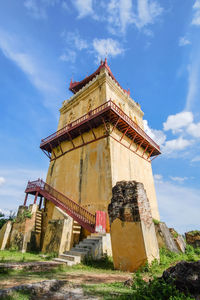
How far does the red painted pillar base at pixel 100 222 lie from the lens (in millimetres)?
8988

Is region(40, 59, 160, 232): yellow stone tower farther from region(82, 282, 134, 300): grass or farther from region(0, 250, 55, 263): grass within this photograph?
region(82, 282, 134, 300): grass

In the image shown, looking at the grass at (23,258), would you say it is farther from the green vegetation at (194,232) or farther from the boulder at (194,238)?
the green vegetation at (194,232)

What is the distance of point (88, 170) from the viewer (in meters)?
12.9

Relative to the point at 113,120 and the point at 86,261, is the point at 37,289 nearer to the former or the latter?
the point at 86,261

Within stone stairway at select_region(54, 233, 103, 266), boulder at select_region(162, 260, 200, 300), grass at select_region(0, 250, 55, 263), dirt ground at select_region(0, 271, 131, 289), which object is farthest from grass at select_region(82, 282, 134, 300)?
grass at select_region(0, 250, 55, 263)

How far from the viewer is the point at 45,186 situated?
584 inches

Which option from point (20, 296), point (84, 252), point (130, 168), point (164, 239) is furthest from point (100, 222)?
point (20, 296)

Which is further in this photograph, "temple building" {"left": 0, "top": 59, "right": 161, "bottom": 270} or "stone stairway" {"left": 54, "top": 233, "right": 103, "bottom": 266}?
"temple building" {"left": 0, "top": 59, "right": 161, "bottom": 270}

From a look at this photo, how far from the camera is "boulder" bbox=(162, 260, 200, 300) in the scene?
8.50ft

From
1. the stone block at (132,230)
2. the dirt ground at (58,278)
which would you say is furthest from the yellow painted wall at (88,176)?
the dirt ground at (58,278)

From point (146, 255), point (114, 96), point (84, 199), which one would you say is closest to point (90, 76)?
point (114, 96)

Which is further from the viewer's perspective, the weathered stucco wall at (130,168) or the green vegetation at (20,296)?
the weathered stucco wall at (130,168)

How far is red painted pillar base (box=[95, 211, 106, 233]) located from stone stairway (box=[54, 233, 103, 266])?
98cm

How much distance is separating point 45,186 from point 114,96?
10849 millimetres
